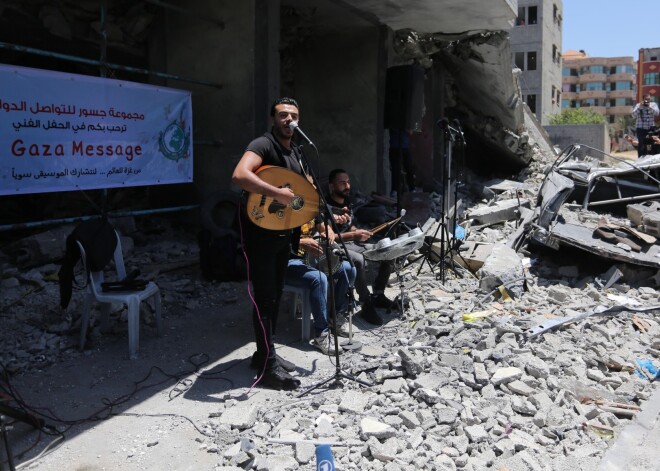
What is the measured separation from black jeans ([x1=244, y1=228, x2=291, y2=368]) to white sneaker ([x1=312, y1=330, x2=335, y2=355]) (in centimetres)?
72

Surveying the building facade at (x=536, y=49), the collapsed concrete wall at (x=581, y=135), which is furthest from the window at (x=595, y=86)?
the collapsed concrete wall at (x=581, y=135)

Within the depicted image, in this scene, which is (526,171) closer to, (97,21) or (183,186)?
(183,186)

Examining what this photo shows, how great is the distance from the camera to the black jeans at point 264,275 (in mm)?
3762

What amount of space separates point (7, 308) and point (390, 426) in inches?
126

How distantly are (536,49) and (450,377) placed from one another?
130 ft

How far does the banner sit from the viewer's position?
479 centimetres

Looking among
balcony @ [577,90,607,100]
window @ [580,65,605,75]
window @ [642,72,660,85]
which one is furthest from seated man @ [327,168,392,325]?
window @ [580,65,605,75]

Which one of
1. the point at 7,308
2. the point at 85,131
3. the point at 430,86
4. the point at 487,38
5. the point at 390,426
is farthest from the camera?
the point at 430,86

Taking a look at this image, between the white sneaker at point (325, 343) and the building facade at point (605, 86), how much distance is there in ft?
255

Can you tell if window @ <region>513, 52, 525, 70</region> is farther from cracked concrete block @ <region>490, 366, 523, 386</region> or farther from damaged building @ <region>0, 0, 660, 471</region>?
cracked concrete block @ <region>490, 366, 523, 386</region>

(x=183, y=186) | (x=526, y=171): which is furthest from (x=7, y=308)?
(x=526, y=171)

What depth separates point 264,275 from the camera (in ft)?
12.5

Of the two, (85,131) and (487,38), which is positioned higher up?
(487,38)

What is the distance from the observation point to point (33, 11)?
641 centimetres
